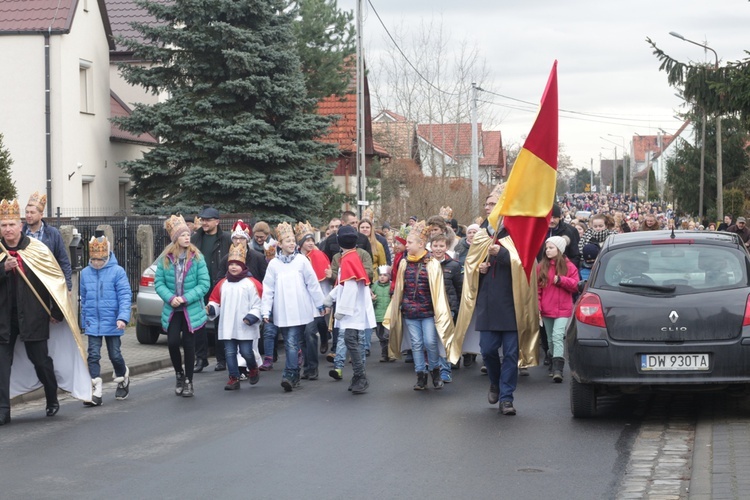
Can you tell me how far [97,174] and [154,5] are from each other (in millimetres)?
5134

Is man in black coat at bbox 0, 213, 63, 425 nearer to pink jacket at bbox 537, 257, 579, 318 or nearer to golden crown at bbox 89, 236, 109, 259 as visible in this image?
golden crown at bbox 89, 236, 109, 259

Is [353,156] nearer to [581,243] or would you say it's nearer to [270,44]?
[270,44]

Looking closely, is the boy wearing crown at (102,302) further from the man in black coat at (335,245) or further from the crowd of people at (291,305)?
the man in black coat at (335,245)

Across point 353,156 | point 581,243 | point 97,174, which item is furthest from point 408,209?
point 581,243

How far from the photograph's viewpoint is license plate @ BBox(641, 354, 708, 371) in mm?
9438

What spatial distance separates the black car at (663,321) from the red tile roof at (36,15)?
845 inches

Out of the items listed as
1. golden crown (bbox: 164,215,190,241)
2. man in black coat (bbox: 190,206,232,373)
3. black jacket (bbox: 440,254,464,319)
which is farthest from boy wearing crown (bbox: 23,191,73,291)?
black jacket (bbox: 440,254,464,319)

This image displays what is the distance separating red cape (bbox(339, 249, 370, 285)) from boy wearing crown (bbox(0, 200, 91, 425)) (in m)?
3.01

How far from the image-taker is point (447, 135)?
5812 cm

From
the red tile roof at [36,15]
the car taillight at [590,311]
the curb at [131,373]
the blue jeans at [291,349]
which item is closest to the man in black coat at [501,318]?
the car taillight at [590,311]

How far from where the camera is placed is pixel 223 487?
7562 millimetres

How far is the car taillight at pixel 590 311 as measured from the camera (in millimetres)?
9766

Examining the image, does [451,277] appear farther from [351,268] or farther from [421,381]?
[421,381]

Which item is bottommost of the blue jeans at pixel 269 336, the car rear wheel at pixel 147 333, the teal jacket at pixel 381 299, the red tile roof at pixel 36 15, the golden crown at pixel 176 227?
the car rear wheel at pixel 147 333
